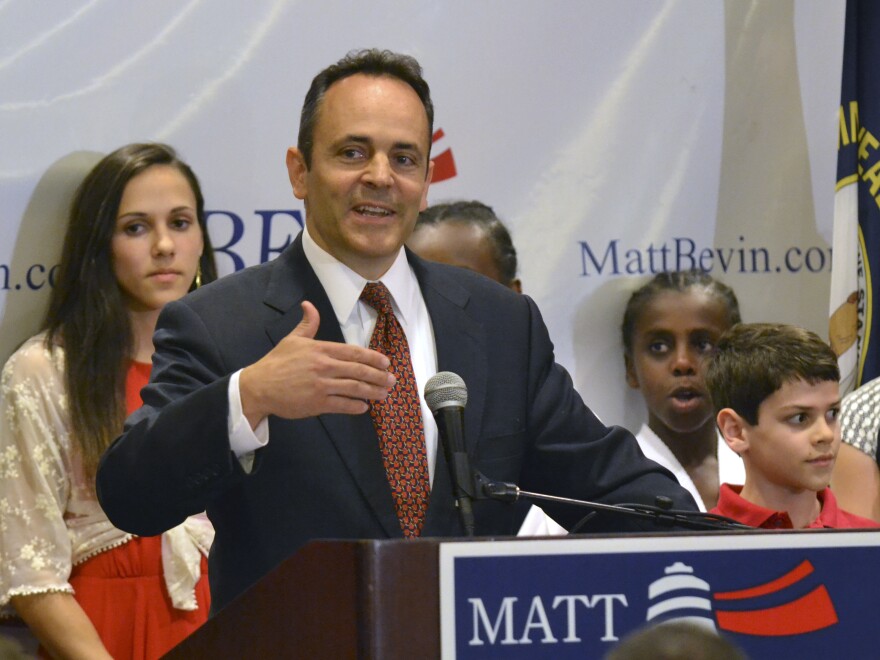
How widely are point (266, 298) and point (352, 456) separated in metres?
0.33

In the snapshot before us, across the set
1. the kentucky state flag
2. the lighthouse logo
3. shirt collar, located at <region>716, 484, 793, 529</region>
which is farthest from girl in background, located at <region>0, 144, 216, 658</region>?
the kentucky state flag

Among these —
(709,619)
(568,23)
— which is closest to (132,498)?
(709,619)

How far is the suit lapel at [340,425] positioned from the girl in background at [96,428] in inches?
40.2

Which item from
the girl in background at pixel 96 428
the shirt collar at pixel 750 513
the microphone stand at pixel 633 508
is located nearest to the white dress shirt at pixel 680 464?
the shirt collar at pixel 750 513

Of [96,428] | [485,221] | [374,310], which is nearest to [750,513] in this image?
[374,310]

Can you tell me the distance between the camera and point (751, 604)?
176 centimetres

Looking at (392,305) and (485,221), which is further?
(485,221)

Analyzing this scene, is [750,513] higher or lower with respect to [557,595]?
higher

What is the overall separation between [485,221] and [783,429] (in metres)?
1.19

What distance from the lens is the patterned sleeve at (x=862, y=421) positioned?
364 centimetres

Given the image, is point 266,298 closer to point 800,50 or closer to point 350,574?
point 350,574

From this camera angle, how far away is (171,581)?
10.8 ft

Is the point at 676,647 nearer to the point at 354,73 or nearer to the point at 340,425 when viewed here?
the point at 340,425

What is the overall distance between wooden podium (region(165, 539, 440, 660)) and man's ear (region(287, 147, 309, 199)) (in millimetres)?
1015
